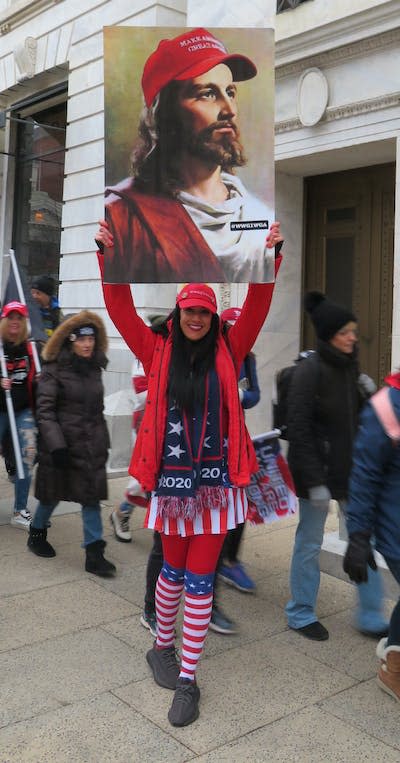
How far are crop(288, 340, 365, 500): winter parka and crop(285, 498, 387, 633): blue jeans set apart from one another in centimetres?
21

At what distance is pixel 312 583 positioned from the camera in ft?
13.2

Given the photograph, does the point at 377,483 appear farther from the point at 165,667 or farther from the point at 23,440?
the point at 23,440

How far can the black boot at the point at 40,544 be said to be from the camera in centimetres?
534

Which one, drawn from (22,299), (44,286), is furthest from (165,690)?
(44,286)

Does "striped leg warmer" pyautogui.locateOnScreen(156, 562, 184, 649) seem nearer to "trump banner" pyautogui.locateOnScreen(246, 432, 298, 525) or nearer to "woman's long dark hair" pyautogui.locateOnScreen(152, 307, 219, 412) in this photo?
"woman's long dark hair" pyautogui.locateOnScreen(152, 307, 219, 412)

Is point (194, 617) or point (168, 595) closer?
point (194, 617)

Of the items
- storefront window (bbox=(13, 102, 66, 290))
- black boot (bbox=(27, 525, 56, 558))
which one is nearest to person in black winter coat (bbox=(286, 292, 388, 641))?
black boot (bbox=(27, 525, 56, 558))

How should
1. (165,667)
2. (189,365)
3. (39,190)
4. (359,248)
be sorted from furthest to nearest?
(39,190) → (359,248) → (165,667) → (189,365)

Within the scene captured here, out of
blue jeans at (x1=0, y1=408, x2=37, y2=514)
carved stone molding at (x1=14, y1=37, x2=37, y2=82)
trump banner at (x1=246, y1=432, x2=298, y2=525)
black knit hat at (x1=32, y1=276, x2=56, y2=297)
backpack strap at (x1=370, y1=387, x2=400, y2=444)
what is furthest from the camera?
carved stone molding at (x1=14, y1=37, x2=37, y2=82)

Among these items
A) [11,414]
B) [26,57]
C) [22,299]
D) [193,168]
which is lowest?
[11,414]

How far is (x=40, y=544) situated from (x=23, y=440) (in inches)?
36.9

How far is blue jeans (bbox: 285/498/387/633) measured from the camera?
4.01 m

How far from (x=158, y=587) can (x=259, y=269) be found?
1.57m

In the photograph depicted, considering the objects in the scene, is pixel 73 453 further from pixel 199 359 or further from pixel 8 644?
pixel 199 359
